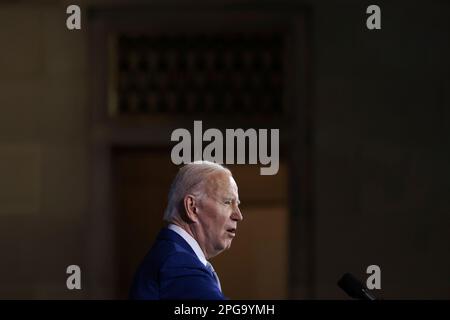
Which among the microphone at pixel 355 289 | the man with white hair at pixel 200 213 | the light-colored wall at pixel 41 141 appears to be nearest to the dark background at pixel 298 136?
the light-colored wall at pixel 41 141

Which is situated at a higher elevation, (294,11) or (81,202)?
(294,11)

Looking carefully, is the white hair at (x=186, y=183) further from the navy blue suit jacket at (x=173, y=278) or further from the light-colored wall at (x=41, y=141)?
the light-colored wall at (x=41, y=141)

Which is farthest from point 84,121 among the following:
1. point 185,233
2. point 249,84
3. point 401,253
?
point 185,233

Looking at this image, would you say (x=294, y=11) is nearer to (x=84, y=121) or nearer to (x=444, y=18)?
(x=444, y=18)

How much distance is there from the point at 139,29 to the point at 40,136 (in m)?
0.82

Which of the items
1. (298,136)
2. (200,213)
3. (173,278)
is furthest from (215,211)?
(298,136)

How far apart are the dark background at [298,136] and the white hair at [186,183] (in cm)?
312

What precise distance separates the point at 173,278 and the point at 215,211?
0.89 ft

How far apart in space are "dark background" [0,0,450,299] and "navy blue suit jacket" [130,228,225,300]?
330cm

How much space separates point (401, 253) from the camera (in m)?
5.17

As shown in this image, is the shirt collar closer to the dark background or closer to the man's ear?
the man's ear

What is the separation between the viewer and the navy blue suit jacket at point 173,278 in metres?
1.79

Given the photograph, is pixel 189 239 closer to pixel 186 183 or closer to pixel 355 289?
pixel 186 183

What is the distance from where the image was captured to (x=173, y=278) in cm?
183
